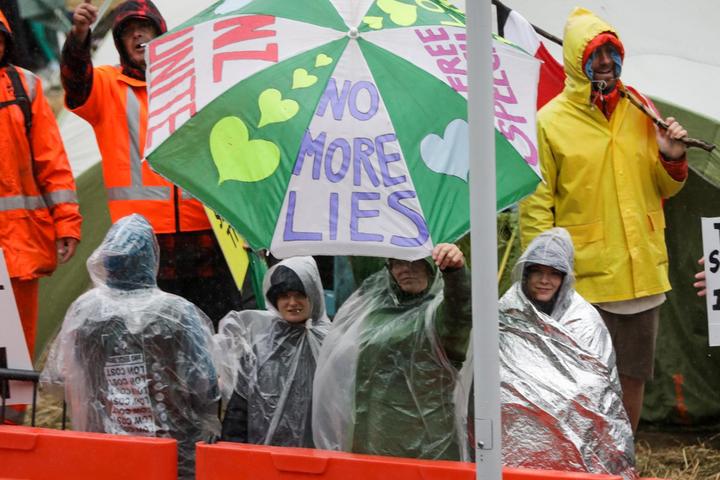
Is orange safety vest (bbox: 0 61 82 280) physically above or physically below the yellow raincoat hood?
below

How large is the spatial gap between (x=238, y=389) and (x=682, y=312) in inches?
119

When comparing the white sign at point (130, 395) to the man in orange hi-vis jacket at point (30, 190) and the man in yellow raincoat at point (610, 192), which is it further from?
the man in yellow raincoat at point (610, 192)

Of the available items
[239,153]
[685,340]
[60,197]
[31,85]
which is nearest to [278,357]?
[239,153]

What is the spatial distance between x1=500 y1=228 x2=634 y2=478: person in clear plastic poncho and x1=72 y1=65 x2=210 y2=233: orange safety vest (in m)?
1.91

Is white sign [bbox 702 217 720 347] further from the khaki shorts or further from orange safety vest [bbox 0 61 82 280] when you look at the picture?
orange safety vest [bbox 0 61 82 280]

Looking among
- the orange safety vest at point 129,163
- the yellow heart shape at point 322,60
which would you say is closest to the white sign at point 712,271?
the yellow heart shape at point 322,60

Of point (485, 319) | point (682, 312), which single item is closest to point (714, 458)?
point (682, 312)

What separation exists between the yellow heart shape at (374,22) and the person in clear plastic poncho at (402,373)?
757 millimetres

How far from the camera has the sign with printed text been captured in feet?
18.8

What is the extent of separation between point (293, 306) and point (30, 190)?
1.60 metres

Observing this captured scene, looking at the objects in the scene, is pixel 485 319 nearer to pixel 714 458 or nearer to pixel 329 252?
pixel 329 252

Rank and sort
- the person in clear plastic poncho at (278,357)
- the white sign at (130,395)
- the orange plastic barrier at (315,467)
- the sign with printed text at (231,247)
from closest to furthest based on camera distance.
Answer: the orange plastic barrier at (315,467) → the white sign at (130,395) → the person in clear plastic poncho at (278,357) → the sign with printed text at (231,247)

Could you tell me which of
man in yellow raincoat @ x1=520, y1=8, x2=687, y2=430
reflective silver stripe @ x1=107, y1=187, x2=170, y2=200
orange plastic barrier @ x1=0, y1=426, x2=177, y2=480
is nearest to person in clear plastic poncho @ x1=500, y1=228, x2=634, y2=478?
orange plastic barrier @ x1=0, y1=426, x2=177, y2=480

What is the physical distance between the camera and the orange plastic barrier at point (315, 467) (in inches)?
149
